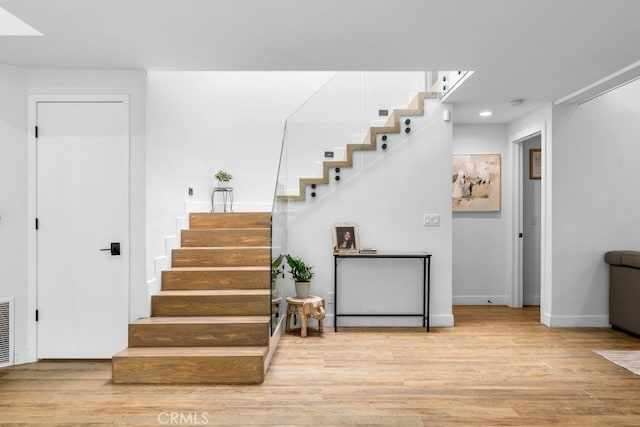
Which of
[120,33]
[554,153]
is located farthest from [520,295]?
[120,33]

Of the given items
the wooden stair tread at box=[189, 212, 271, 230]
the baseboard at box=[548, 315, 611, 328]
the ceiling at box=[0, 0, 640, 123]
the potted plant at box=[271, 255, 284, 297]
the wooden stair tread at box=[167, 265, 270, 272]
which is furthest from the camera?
the wooden stair tread at box=[189, 212, 271, 230]

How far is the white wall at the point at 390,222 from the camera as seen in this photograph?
5230 mm

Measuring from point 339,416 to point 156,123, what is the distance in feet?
10.0

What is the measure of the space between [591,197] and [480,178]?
1.48 metres

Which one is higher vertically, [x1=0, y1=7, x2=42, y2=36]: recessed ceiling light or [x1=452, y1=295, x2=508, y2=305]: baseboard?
[x1=0, y1=7, x2=42, y2=36]: recessed ceiling light

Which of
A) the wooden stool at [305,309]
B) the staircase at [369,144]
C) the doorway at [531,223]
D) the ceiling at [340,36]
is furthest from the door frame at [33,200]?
the doorway at [531,223]

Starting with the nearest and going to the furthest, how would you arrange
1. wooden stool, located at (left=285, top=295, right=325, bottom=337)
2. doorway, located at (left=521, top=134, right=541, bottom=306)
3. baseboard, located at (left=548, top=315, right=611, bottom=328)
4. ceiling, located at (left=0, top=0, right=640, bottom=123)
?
ceiling, located at (left=0, top=0, right=640, bottom=123) → wooden stool, located at (left=285, top=295, right=325, bottom=337) → baseboard, located at (left=548, top=315, right=611, bottom=328) → doorway, located at (left=521, top=134, right=541, bottom=306)

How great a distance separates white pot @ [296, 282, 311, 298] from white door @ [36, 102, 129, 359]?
5.68ft

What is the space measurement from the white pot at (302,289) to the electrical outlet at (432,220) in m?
1.54

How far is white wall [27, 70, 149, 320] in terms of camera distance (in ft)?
13.1

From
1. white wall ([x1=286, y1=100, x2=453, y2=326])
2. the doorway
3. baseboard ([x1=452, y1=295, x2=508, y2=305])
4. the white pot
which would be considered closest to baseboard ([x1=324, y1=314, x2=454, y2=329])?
white wall ([x1=286, y1=100, x2=453, y2=326])

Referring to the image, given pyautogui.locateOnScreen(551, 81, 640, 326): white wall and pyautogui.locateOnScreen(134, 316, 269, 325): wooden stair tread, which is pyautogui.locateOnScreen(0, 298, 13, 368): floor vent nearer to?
pyautogui.locateOnScreen(134, 316, 269, 325): wooden stair tread

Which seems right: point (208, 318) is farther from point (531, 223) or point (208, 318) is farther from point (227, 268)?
point (531, 223)

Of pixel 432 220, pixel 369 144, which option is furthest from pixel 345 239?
pixel 369 144
